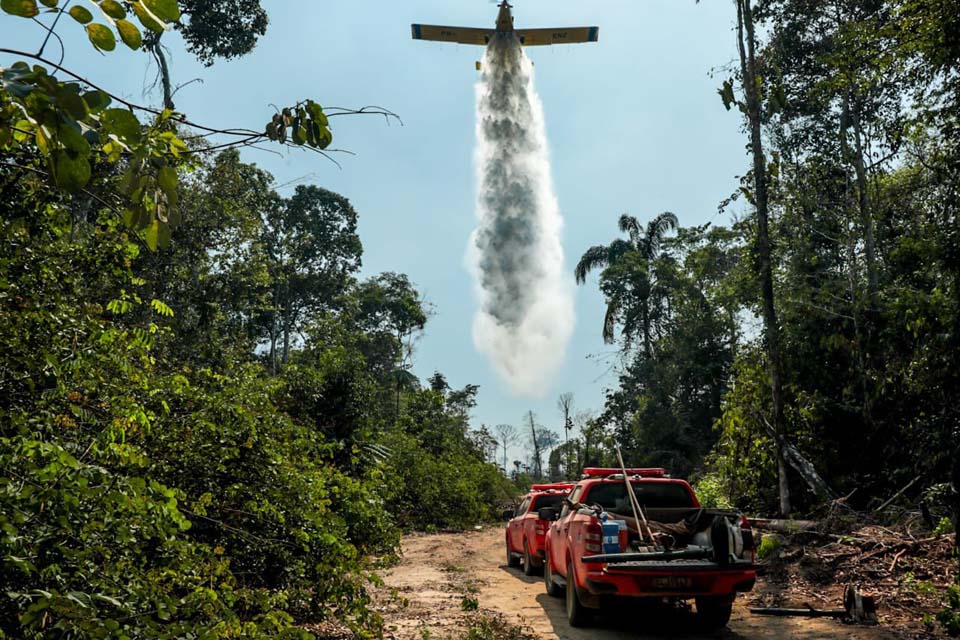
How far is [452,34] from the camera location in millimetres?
28688

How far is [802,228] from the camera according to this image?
2055 centimetres

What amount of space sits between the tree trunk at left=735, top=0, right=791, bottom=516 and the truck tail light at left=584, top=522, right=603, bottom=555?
26.6 ft

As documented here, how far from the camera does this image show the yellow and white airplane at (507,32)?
28.2 metres

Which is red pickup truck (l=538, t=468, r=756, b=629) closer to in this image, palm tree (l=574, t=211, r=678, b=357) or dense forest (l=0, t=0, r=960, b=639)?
dense forest (l=0, t=0, r=960, b=639)

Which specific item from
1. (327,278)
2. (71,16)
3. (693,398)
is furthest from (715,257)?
(71,16)

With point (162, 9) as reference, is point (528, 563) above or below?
below

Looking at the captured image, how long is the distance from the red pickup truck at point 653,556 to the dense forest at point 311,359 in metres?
2.31

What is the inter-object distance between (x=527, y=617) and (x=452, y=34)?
2450 centimetres

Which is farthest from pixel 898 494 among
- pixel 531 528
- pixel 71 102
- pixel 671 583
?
pixel 71 102

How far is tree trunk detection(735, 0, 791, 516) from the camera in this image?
15.4 meters

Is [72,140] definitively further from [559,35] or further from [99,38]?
[559,35]

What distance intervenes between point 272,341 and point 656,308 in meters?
22.4

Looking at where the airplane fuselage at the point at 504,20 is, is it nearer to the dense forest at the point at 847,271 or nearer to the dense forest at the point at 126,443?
the dense forest at the point at 847,271

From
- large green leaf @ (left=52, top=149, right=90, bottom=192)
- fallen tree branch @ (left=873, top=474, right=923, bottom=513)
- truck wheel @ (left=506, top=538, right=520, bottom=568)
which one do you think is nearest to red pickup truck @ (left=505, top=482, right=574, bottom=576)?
truck wheel @ (left=506, top=538, right=520, bottom=568)
